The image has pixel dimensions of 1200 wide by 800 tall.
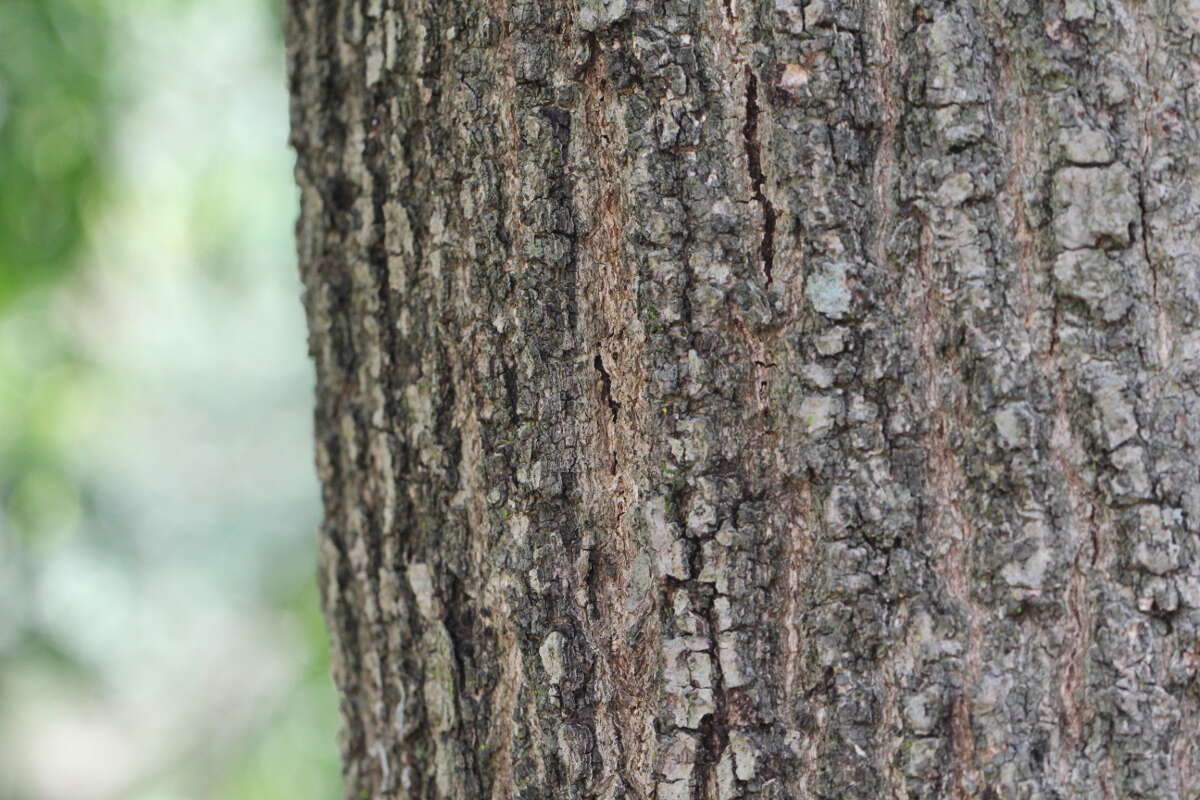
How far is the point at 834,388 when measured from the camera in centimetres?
85

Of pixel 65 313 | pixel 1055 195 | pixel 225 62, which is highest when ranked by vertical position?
pixel 225 62

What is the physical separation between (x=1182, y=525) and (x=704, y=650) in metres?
0.36

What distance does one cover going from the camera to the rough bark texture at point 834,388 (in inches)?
32.6

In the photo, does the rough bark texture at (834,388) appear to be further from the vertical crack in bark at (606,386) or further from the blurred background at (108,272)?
the blurred background at (108,272)

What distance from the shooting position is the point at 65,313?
274cm

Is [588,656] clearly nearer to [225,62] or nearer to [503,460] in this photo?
[503,460]

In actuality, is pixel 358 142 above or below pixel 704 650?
above

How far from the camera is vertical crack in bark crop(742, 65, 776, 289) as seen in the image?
86cm

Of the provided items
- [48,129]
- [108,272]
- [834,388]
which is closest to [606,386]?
[834,388]

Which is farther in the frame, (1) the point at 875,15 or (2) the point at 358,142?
(2) the point at 358,142

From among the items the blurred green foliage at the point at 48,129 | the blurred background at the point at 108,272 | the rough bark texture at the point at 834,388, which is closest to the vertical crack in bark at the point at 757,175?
the rough bark texture at the point at 834,388

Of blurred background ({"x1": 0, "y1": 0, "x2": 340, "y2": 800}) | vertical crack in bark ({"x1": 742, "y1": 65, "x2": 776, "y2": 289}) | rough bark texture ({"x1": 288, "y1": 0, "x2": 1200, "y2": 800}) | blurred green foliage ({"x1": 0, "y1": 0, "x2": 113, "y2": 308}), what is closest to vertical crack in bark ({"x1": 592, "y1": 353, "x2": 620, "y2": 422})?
rough bark texture ({"x1": 288, "y1": 0, "x2": 1200, "y2": 800})

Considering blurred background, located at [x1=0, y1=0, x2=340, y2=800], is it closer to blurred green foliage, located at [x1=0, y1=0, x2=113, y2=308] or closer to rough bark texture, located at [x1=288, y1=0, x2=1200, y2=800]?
blurred green foliage, located at [x1=0, y1=0, x2=113, y2=308]

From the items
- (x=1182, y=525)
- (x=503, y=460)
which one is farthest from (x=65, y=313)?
(x=1182, y=525)
